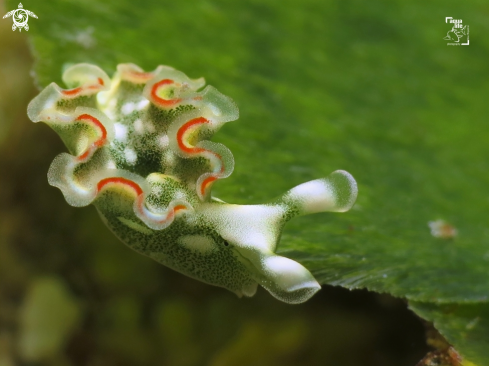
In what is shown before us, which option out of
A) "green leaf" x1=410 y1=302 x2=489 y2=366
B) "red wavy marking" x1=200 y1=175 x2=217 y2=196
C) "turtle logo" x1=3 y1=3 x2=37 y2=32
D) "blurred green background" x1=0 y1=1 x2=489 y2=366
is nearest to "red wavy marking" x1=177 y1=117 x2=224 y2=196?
"red wavy marking" x1=200 y1=175 x2=217 y2=196

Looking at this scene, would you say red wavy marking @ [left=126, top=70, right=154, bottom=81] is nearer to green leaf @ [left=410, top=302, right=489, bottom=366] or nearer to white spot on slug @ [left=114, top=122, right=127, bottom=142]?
white spot on slug @ [left=114, top=122, right=127, bottom=142]

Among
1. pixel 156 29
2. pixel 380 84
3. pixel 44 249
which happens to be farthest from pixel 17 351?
pixel 380 84

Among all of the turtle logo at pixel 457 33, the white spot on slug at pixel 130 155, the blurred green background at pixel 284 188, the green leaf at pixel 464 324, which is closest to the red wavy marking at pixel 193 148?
the white spot on slug at pixel 130 155

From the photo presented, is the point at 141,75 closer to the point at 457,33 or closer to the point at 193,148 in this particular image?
the point at 193,148

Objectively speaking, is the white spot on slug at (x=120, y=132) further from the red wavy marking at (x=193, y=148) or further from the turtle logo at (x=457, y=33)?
the turtle logo at (x=457, y=33)

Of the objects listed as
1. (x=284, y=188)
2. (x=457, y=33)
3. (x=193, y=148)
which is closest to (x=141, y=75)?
(x=193, y=148)

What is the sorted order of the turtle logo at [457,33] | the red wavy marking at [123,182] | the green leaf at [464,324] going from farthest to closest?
the turtle logo at [457,33], the green leaf at [464,324], the red wavy marking at [123,182]

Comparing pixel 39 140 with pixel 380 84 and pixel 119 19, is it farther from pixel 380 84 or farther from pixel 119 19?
pixel 380 84
